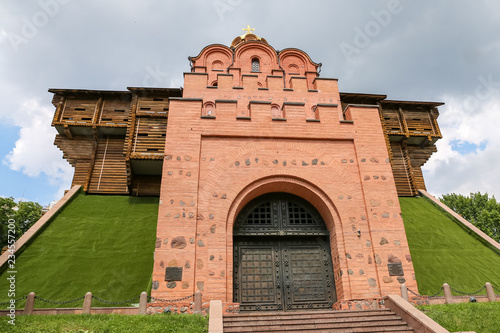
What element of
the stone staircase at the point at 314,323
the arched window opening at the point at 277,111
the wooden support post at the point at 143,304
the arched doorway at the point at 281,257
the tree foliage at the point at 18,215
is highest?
the arched window opening at the point at 277,111

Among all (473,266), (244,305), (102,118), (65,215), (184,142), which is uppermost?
(102,118)

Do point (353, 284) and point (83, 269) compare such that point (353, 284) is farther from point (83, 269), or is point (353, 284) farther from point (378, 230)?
point (83, 269)

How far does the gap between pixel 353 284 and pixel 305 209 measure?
276 centimetres

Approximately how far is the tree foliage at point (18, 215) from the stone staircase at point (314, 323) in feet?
54.7

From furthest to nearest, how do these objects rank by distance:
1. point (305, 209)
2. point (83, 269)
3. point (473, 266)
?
point (473, 266)
point (83, 269)
point (305, 209)

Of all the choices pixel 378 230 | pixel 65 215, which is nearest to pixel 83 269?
pixel 65 215

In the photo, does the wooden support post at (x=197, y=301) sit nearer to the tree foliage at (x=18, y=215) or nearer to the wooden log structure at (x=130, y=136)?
the wooden log structure at (x=130, y=136)

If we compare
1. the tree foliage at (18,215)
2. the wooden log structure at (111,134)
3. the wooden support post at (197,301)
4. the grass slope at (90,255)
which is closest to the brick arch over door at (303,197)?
the wooden support post at (197,301)

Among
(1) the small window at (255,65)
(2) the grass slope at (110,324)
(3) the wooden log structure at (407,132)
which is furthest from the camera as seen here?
(3) the wooden log structure at (407,132)

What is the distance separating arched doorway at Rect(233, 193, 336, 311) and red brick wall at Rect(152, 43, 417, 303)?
0.40m

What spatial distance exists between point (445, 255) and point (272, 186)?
28.8ft

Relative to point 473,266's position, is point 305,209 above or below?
above

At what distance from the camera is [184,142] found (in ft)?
32.6

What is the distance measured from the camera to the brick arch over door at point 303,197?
9141mm
